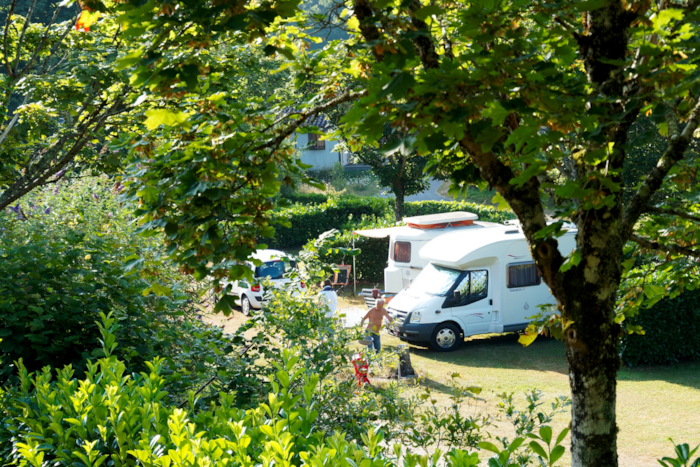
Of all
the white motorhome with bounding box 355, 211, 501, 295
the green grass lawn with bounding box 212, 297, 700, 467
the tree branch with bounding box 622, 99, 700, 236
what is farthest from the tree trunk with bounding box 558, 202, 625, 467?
the white motorhome with bounding box 355, 211, 501, 295

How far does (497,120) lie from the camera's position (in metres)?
2.48

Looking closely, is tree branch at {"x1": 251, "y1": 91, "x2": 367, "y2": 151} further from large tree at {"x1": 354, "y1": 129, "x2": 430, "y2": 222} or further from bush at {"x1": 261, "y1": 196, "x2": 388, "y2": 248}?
bush at {"x1": 261, "y1": 196, "x2": 388, "y2": 248}

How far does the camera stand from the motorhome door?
42.2ft

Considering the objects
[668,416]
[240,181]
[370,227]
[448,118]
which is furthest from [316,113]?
[370,227]

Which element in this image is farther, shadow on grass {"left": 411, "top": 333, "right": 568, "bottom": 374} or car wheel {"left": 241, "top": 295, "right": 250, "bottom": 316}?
car wheel {"left": 241, "top": 295, "right": 250, "bottom": 316}

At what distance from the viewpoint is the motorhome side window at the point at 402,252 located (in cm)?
1555

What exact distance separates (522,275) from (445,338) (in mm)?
2331

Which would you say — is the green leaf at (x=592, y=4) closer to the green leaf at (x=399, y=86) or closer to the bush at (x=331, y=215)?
the green leaf at (x=399, y=86)

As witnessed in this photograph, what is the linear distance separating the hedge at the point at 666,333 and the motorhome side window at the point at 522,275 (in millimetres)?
2502

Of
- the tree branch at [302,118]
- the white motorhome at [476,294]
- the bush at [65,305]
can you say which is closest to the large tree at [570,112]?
the tree branch at [302,118]

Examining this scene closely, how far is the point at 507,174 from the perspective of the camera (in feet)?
10.8

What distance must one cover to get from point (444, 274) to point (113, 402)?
1117 centimetres

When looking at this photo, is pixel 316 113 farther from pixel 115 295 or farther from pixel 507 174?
pixel 115 295

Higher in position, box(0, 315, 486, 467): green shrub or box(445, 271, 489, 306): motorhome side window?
box(0, 315, 486, 467): green shrub
